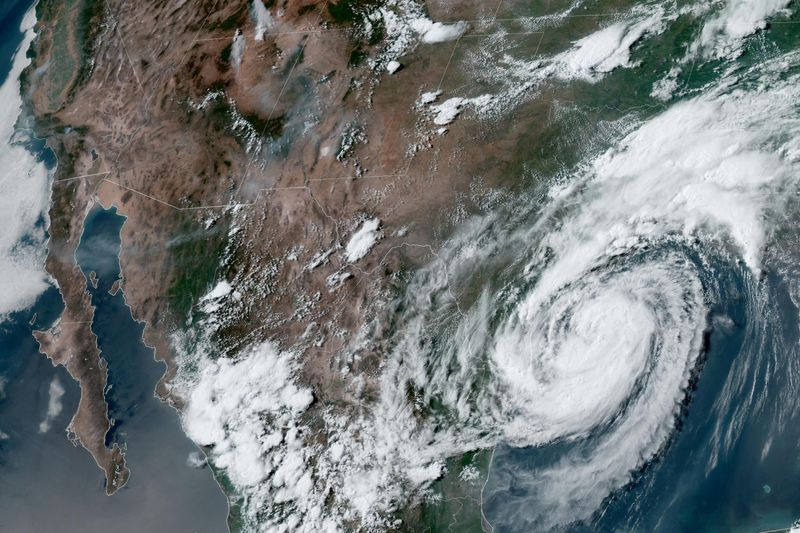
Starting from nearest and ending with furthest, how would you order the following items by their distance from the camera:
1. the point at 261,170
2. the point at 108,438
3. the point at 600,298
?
the point at 600,298 < the point at 108,438 < the point at 261,170

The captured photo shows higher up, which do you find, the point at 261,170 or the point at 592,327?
the point at 261,170

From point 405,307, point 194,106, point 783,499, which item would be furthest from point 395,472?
point 194,106

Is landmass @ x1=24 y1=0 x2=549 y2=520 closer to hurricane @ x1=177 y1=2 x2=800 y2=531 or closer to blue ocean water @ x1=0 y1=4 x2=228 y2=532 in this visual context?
blue ocean water @ x1=0 y1=4 x2=228 y2=532

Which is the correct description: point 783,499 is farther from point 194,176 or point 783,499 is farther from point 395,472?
Answer: point 194,176

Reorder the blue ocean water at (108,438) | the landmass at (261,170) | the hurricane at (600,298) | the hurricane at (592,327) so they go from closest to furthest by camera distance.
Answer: the hurricane at (592,327)
the hurricane at (600,298)
the landmass at (261,170)
the blue ocean water at (108,438)

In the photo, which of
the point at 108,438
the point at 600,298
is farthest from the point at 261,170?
the point at 600,298

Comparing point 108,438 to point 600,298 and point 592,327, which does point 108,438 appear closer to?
point 592,327

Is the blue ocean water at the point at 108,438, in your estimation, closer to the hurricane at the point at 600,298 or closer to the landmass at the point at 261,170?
the landmass at the point at 261,170

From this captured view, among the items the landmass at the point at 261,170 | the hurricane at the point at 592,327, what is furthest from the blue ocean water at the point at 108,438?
the hurricane at the point at 592,327

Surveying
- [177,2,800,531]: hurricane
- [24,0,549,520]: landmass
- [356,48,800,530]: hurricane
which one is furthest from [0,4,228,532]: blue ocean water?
[356,48,800,530]: hurricane
